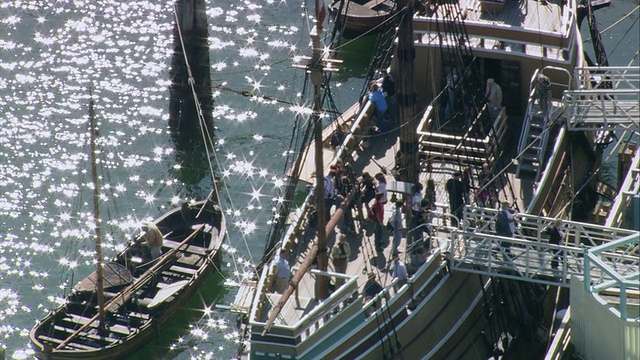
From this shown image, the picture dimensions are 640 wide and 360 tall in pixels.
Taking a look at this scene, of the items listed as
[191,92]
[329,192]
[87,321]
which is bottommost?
[87,321]

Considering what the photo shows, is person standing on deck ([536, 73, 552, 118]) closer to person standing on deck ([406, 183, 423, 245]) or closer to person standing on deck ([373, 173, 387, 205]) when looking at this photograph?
person standing on deck ([406, 183, 423, 245])

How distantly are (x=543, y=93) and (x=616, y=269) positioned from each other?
28.1 feet

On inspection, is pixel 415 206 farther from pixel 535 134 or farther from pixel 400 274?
pixel 535 134

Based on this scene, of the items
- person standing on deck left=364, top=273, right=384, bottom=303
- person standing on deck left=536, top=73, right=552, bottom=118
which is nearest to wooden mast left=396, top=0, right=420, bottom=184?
person standing on deck left=536, top=73, right=552, bottom=118

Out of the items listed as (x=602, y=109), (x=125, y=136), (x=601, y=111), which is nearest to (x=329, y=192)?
(x=602, y=109)

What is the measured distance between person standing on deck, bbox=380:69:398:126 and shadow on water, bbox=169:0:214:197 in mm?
10781

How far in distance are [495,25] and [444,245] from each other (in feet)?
29.4

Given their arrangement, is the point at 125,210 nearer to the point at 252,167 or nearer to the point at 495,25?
the point at 252,167

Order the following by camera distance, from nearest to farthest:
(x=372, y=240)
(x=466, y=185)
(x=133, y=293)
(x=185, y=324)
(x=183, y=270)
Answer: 1. (x=372, y=240)
2. (x=466, y=185)
3. (x=133, y=293)
4. (x=185, y=324)
5. (x=183, y=270)

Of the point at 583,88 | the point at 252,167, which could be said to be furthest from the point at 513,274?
the point at 252,167

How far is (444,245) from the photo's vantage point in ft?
139

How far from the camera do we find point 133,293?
4759 cm

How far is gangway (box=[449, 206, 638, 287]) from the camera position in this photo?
135 feet

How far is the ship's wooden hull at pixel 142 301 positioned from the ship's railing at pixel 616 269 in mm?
14584
